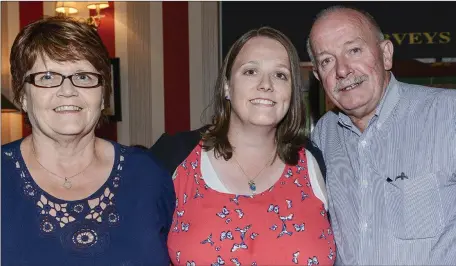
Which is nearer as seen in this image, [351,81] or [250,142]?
[351,81]

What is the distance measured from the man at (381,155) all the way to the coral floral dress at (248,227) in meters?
0.14

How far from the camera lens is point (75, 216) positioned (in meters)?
1.79

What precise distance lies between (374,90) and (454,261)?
723 mm

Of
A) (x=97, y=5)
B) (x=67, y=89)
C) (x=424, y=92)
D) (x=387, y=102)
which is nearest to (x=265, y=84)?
(x=387, y=102)

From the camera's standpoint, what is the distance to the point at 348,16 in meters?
2.33

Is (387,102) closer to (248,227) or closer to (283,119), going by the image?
(283,119)

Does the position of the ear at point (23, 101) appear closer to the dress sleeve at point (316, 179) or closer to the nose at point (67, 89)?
the nose at point (67, 89)

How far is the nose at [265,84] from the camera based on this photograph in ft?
7.12

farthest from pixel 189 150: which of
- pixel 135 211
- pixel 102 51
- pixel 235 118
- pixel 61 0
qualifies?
pixel 61 0

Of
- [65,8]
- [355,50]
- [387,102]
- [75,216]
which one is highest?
[65,8]

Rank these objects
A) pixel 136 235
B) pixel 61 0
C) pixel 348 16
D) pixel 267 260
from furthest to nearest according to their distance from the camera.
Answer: pixel 61 0 → pixel 348 16 → pixel 267 260 → pixel 136 235

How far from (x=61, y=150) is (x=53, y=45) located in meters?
0.38

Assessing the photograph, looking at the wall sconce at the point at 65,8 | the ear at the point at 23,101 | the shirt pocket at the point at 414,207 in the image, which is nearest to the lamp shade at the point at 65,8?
the wall sconce at the point at 65,8

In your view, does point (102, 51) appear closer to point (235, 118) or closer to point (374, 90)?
point (235, 118)
